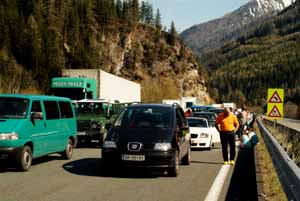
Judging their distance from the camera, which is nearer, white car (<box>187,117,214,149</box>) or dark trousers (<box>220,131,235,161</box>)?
dark trousers (<box>220,131,235,161</box>)

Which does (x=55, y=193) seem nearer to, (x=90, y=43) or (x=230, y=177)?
(x=230, y=177)

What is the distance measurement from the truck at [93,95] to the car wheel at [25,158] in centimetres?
805

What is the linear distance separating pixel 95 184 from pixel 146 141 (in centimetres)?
171

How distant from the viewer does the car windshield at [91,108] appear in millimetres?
22234

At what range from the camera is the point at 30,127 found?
41.0ft

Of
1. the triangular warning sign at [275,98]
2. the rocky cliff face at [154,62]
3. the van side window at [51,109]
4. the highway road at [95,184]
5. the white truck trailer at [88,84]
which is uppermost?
the rocky cliff face at [154,62]

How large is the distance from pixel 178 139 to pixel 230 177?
4.80 feet

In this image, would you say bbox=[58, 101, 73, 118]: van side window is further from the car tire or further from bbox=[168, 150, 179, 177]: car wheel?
bbox=[168, 150, 179, 177]: car wheel

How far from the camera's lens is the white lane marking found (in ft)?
30.4

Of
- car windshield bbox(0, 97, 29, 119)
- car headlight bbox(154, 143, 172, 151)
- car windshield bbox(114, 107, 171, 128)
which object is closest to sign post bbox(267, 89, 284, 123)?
car windshield bbox(114, 107, 171, 128)

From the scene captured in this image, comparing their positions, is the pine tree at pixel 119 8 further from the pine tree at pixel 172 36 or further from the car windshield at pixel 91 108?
the car windshield at pixel 91 108

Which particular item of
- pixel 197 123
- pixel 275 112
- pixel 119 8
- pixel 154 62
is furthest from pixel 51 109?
pixel 119 8

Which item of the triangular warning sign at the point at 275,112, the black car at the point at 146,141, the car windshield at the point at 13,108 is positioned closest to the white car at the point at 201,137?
the triangular warning sign at the point at 275,112

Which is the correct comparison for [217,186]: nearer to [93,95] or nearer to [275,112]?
[275,112]
